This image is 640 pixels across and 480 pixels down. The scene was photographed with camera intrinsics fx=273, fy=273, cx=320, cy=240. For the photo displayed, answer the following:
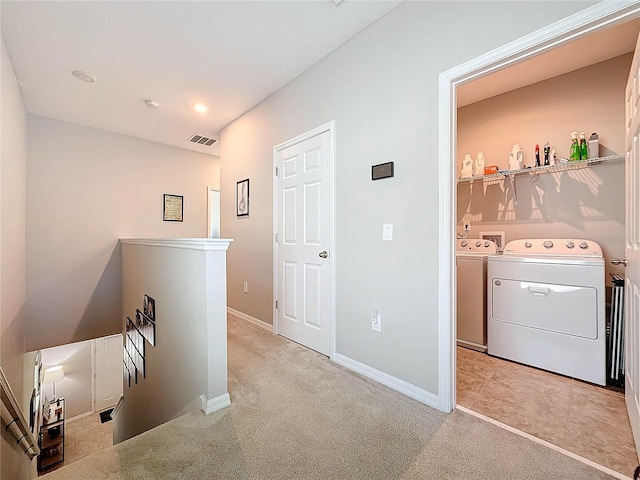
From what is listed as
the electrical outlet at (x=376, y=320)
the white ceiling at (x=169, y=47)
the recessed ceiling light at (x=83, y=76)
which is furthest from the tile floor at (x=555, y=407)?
the recessed ceiling light at (x=83, y=76)

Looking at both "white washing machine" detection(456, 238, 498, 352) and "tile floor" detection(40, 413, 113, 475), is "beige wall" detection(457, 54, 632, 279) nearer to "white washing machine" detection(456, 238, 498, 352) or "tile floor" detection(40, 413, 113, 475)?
"white washing machine" detection(456, 238, 498, 352)

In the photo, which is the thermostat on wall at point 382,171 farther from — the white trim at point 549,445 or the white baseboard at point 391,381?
the white trim at point 549,445

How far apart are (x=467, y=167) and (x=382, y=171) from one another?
160 cm

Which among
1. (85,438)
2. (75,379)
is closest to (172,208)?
(75,379)

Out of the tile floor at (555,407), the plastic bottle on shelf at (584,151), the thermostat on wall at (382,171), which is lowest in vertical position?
the tile floor at (555,407)

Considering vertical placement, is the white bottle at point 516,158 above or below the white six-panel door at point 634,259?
above

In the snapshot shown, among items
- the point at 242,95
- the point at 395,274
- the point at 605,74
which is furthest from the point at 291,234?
the point at 605,74

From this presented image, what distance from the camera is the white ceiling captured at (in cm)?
191

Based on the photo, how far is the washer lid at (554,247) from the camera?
2.25m

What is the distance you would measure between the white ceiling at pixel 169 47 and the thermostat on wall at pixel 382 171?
1.07m

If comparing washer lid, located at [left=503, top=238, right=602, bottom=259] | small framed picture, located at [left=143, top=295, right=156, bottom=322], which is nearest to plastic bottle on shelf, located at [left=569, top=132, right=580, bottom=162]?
washer lid, located at [left=503, top=238, right=602, bottom=259]

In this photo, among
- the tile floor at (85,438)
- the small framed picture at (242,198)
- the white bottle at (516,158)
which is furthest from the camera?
the tile floor at (85,438)

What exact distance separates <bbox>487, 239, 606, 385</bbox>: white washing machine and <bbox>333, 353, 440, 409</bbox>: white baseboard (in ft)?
3.64

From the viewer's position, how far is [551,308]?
6.91ft
